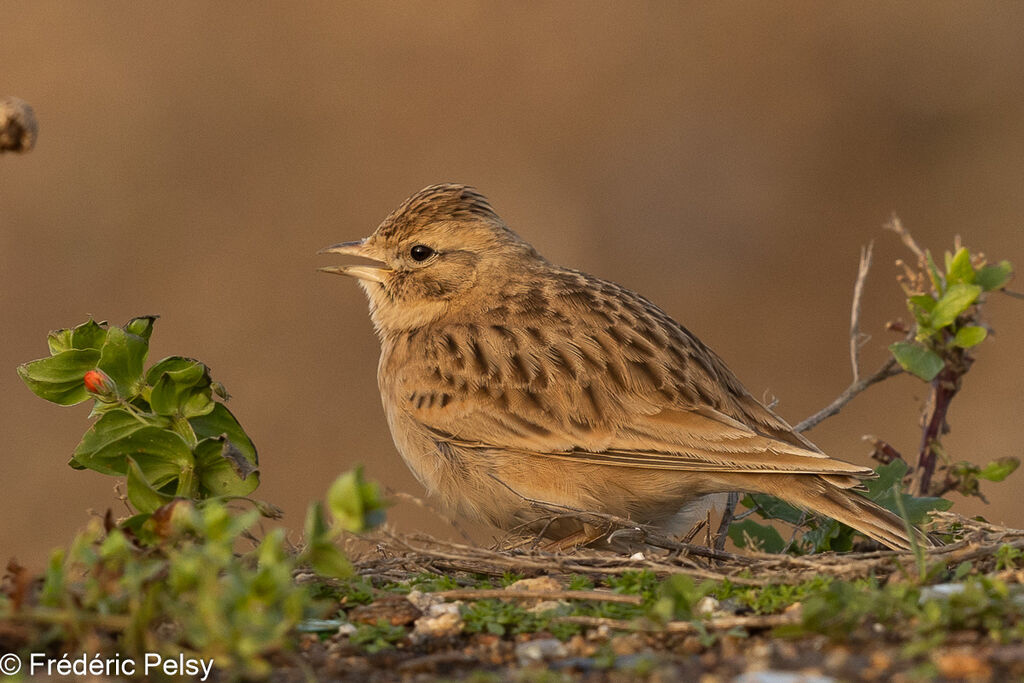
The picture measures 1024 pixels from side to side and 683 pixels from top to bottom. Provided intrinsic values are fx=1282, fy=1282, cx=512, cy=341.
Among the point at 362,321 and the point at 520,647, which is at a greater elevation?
the point at 362,321

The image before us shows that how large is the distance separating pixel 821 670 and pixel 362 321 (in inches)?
420

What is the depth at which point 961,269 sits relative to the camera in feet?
18.5

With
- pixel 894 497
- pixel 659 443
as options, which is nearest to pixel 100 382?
pixel 659 443

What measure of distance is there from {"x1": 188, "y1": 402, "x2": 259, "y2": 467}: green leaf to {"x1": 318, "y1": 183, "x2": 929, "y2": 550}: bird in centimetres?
120

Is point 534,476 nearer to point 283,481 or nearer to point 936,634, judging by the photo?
point 936,634

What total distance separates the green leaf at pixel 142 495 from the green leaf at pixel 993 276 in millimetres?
3589

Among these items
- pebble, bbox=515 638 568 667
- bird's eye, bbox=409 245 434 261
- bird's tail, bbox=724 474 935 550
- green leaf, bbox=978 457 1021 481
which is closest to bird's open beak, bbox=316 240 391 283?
bird's eye, bbox=409 245 434 261

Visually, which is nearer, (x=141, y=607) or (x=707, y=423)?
(x=141, y=607)

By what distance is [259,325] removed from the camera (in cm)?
1317

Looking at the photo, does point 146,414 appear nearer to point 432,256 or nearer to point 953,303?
point 432,256

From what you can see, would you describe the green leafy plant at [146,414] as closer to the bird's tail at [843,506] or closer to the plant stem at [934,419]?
the bird's tail at [843,506]

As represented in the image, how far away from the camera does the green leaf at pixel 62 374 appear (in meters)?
4.90

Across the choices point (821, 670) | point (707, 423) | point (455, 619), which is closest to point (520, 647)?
point (455, 619)

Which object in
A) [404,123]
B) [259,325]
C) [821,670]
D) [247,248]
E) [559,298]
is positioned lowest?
[821,670]
